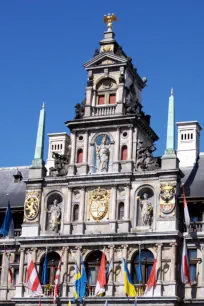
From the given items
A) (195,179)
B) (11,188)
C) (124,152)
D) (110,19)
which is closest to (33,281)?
(11,188)

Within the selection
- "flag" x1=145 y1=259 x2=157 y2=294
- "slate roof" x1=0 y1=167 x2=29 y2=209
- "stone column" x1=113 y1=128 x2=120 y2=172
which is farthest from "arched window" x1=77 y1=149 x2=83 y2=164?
"flag" x1=145 y1=259 x2=157 y2=294

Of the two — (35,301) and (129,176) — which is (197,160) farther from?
(35,301)

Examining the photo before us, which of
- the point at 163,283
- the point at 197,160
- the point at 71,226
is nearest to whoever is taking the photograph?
the point at 163,283

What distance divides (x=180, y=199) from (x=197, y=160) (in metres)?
7.39

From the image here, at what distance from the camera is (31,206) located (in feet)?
220

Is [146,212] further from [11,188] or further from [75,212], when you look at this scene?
[11,188]

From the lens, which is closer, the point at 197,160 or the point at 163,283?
the point at 163,283

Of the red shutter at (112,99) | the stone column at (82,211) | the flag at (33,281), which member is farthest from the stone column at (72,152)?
the flag at (33,281)

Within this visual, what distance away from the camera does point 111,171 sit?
6569 cm

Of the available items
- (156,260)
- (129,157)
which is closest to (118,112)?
(129,157)

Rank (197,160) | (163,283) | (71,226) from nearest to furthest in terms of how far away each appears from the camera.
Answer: (163,283) < (71,226) < (197,160)

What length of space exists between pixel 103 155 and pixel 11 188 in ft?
35.6

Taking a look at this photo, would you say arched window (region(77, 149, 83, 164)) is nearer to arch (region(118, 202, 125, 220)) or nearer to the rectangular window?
arch (region(118, 202, 125, 220))

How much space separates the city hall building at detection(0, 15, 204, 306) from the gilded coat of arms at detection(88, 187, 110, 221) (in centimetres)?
8
